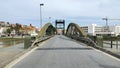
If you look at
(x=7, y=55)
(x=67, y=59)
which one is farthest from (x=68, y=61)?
(x=7, y=55)

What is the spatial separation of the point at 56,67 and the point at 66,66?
25.7 inches

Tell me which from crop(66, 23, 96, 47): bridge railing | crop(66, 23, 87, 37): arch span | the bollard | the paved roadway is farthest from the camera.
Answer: crop(66, 23, 87, 37): arch span

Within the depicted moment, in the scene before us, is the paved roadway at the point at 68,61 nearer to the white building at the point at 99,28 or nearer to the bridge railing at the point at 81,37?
the bridge railing at the point at 81,37

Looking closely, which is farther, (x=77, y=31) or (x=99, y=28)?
(x=99, y=28)

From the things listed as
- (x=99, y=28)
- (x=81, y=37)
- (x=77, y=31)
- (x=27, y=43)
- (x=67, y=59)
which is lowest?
(x=67, y=59)

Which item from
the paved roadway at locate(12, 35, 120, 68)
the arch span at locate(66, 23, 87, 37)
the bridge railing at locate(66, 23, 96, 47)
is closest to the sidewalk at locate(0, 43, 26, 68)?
the paved roadway at locate(12, 35, 120, 68)

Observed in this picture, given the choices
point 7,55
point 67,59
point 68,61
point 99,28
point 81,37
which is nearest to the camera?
point 68,61

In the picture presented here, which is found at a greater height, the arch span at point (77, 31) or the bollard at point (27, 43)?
the arch span at point (77, 31)

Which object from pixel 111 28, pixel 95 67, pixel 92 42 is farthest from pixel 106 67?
pixel 111 28

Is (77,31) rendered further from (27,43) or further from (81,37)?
(27,43)

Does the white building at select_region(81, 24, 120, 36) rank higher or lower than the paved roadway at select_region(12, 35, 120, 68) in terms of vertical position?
higher

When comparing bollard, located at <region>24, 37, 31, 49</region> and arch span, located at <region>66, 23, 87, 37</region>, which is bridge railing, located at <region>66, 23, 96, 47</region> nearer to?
arch span, located at <region>66, 23, 87, 37</region>

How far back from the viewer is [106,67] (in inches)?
581

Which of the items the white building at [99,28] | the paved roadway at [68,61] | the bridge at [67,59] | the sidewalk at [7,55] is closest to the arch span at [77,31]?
the bridge at [67,59]
